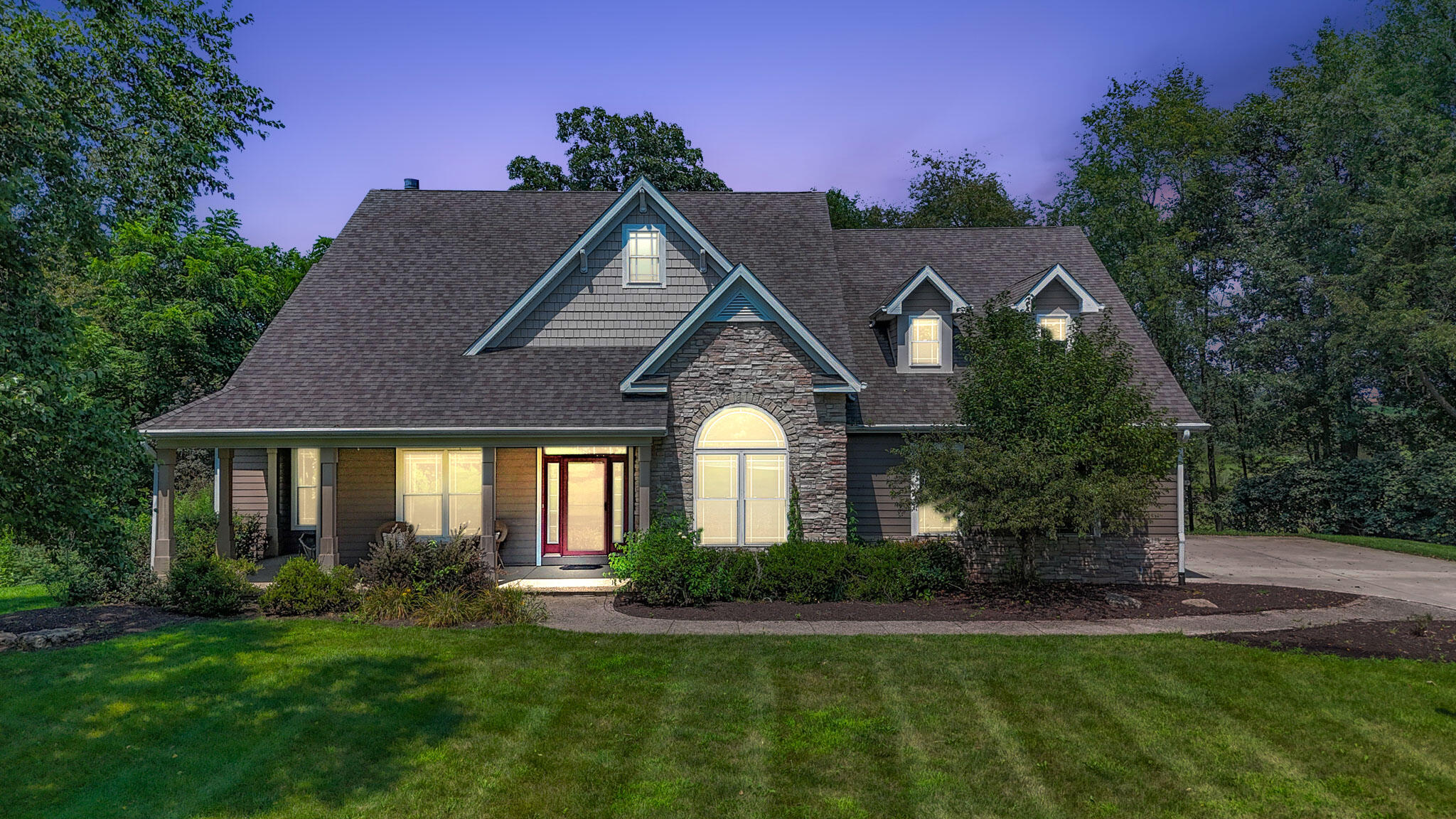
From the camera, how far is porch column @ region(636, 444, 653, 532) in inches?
526

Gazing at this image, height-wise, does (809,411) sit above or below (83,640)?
above

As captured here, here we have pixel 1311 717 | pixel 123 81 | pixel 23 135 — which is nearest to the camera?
pixel 1311 717

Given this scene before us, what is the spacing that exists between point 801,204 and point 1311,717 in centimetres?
1592

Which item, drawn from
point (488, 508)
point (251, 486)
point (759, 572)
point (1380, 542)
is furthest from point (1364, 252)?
point (251, 486)

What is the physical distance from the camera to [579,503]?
16297 mm

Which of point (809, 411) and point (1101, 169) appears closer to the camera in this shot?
point (809, 411)

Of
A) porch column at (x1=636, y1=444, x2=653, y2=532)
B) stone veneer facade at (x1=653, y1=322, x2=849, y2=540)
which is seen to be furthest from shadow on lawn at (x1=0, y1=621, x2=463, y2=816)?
stone veneer facade at (x1=653, y1=322, x2=849, y2=540)

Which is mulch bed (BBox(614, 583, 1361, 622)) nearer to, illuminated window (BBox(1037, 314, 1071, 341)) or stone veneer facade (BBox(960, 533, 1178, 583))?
stone veneer facade (BBox(960, 533, 1178, 583))

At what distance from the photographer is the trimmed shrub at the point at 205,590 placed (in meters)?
11.5

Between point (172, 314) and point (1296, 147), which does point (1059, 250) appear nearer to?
point (1296, 147)

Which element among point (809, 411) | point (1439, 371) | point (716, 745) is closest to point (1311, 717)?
point (716, 745)

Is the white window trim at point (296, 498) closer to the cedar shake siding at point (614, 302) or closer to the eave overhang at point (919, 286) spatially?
the cedar shake siding at point (614, 302)

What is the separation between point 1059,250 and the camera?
64.8 ft

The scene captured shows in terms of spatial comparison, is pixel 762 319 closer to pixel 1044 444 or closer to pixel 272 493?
pixel 1044 444
